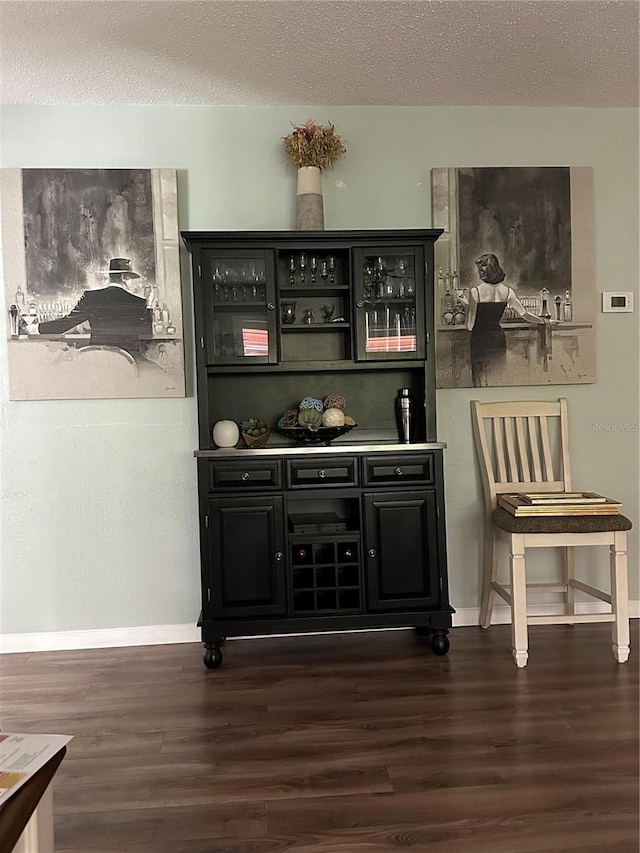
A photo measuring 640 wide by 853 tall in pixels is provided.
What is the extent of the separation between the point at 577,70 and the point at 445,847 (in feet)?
10.4

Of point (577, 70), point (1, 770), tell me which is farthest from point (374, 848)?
point (577, 70)

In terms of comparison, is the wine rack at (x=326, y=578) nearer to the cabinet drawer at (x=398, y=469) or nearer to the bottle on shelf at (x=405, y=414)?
the cabinet drawer at (x=398, y=469)

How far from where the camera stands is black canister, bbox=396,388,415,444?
143 inches

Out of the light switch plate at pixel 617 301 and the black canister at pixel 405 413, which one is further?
the light switch plate at pixel 617 301

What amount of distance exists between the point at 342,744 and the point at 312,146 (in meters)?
2.60

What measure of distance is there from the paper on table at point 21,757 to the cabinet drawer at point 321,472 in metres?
2.12

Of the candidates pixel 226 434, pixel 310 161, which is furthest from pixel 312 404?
pixel 310 161

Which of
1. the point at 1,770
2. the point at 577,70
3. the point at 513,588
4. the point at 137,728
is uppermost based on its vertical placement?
the point at 577,70

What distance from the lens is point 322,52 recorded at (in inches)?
126

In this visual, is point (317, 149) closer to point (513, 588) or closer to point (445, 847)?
point (513, 588)

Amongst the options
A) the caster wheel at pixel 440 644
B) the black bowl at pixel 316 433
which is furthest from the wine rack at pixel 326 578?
the black bowl at pixel 316 433

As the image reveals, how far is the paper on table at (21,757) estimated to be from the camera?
117cm

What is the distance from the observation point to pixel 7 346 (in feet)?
12.0

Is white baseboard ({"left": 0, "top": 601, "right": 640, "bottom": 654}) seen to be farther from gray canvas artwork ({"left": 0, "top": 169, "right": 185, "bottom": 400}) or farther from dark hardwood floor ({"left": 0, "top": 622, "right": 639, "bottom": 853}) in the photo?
gray canvas artwork ({"left": 0, "top": 169, "right": 185, "bottom": 400})
